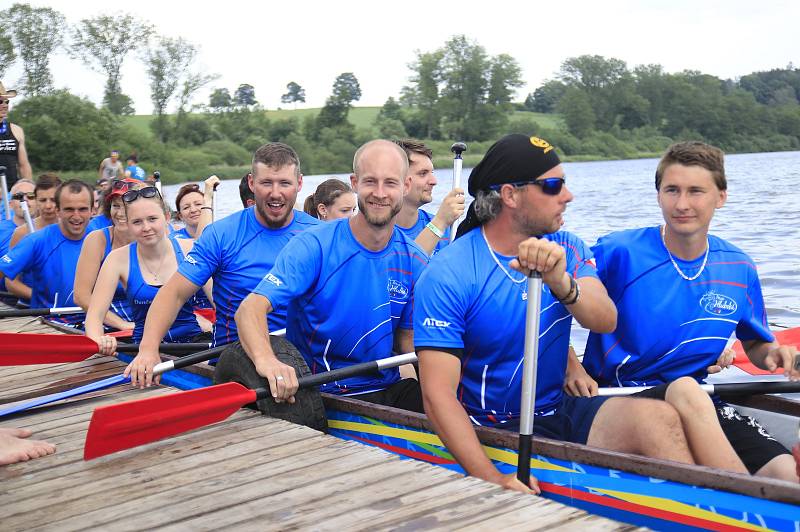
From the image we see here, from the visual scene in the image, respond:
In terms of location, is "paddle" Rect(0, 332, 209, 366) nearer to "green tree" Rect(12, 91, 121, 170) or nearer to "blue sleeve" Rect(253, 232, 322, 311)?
"blue sleeve" Rect(253, 232, 322, 311)

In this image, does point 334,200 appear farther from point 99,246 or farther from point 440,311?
point 440,311

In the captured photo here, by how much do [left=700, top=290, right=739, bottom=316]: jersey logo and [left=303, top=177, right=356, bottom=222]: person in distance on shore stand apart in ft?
9.71

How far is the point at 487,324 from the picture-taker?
3.44 meters

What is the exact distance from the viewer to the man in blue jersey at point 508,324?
128 inches

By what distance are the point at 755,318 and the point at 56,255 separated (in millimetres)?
6171

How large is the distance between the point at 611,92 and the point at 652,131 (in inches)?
231

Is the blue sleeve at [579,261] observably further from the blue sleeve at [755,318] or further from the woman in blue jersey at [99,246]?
the woman in blue jersey at [99,246]

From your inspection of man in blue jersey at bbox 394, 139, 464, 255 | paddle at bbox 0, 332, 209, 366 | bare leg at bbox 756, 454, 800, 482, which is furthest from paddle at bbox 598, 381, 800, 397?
paddle at bbox 0, 332, 209, 366

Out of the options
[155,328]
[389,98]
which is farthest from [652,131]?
[155,328]

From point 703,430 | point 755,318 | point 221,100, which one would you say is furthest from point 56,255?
point 221,100

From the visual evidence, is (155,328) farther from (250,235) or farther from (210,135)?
(210,135)

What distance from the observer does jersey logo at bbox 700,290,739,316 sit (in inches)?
153

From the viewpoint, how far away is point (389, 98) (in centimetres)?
5953

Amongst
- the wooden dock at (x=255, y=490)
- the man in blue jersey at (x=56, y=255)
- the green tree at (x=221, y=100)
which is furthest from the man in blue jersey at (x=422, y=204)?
the green tree at (x=221, y=100)
